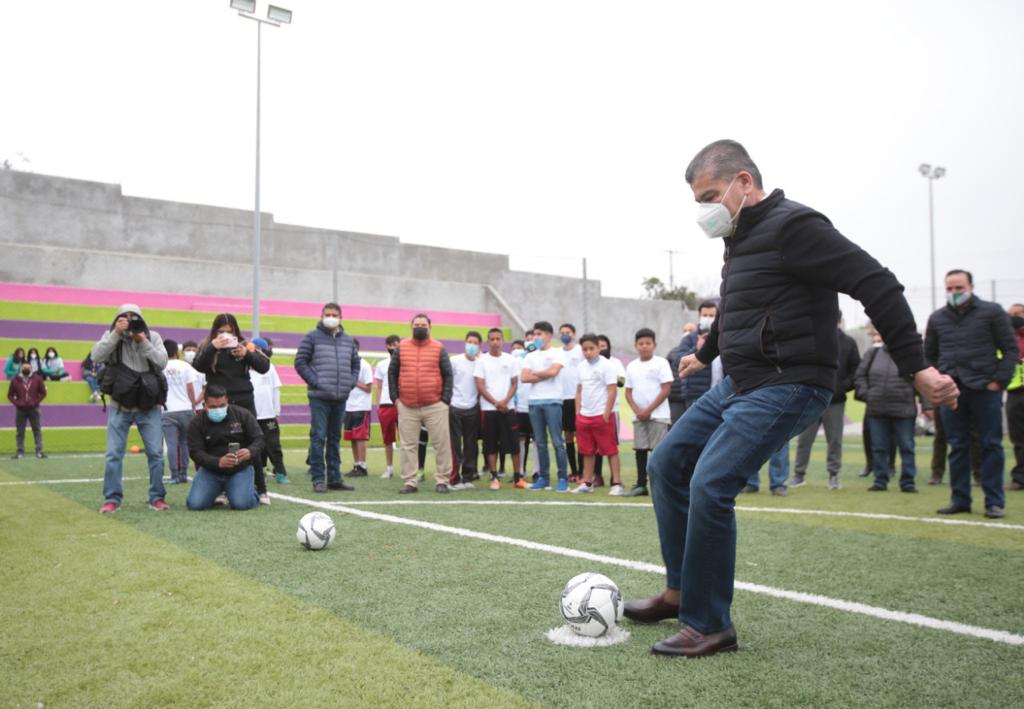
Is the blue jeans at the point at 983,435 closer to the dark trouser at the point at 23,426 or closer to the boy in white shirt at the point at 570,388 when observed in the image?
the boy in white shirt at the point at 570,388

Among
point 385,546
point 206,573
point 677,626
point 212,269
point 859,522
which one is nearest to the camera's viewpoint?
point 677,626

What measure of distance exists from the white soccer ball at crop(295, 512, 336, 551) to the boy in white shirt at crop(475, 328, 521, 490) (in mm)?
5716

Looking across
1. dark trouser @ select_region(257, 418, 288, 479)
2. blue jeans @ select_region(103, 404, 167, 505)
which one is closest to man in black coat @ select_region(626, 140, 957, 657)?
blue jeans @ select_region(103, 404, 167, 505)

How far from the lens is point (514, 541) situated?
660 cm

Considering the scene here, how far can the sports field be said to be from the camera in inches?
126

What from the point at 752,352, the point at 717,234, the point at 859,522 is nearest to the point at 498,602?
the point at 752,352

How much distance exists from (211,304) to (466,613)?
62.6ft

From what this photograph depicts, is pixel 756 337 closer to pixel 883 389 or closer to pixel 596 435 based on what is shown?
pixel 596 435

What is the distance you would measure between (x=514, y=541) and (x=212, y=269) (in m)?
18.1

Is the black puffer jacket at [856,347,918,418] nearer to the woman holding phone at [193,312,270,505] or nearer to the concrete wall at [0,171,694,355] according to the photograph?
the woman holding phone at [193,312,270,505]

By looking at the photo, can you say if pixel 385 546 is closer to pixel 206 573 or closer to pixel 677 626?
pixel 206 573

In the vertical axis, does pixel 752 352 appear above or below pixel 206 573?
above

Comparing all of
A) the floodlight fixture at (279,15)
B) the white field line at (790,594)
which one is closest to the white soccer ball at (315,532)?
the white field line at (790,594)

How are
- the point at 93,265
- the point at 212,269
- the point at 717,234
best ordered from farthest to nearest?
1. the point at 212,269
2. the point at 93,265
3. the point at 717,234
